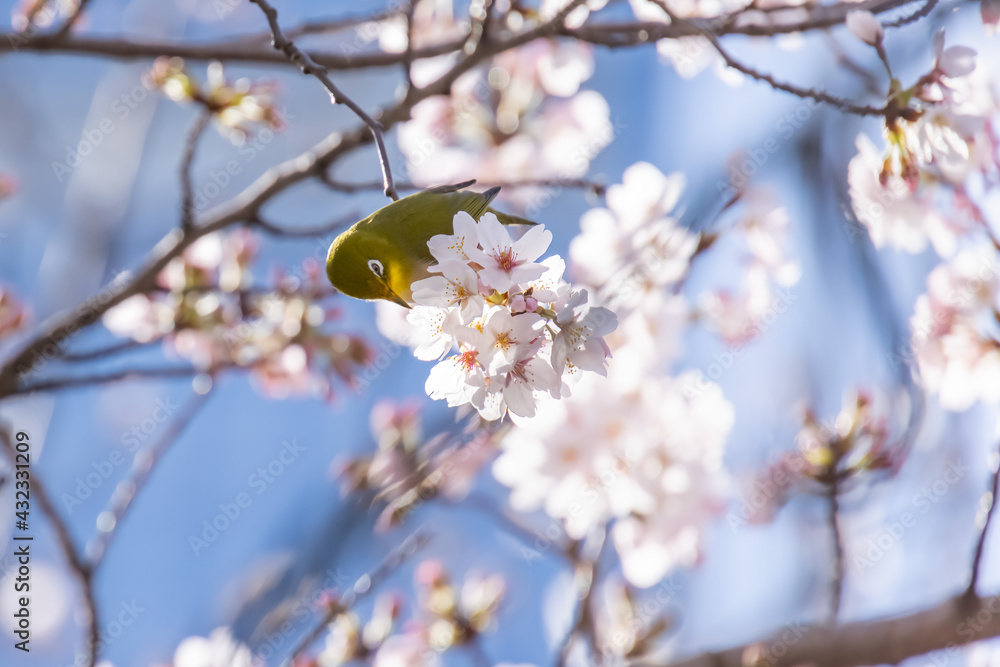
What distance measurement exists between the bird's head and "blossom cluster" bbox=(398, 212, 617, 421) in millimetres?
117

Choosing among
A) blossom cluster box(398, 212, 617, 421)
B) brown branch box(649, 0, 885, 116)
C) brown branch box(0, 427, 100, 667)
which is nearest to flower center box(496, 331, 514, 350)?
blossom cluster box(398, 212, 617, 421)

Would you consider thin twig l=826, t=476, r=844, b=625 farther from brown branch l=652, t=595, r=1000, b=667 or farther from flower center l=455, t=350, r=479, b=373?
flower center l=455, t=350, r=479, b=373

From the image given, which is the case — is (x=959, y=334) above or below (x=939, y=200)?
below

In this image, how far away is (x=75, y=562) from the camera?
5.23 feet

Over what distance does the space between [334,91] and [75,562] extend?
128 centimetres

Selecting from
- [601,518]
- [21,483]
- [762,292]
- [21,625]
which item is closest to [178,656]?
[21,625]

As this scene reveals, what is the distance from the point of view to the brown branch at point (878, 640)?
134 centimetres

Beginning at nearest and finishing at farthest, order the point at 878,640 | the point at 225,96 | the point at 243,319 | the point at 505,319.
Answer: the point at 505,319 → the point at 878,640 → the point at 225,96 → the point at 243,319

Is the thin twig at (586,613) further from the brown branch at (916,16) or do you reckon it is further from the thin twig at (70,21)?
the thin twig at (70,21)

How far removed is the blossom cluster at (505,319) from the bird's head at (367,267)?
117mm

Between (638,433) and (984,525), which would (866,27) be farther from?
(638,433)

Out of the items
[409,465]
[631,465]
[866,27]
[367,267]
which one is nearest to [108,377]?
[409,465]

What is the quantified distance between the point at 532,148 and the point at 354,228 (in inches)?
73.5

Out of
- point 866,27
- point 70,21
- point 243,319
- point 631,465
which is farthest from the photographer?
point 243,319
